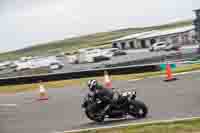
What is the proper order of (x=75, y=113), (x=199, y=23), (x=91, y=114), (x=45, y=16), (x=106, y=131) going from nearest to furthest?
(x=106, y=131) < (x=91, y=114) < (x=75, y=113) < (x=199, y=23) < (x=45, y=16)

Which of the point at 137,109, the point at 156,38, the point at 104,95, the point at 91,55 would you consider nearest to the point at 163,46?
the point at 156,38

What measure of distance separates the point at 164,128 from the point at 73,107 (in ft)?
24.7

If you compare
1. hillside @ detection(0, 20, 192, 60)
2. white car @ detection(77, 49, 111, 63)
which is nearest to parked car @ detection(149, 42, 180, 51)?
hillside @ detection(0, 20, 192, 60)

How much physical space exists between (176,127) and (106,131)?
4.97 feet

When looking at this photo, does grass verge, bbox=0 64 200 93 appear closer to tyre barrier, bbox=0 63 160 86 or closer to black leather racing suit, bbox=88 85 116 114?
tyre barrier, bbox=0 63 160 86

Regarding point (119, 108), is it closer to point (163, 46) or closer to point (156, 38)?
point (163, 46)

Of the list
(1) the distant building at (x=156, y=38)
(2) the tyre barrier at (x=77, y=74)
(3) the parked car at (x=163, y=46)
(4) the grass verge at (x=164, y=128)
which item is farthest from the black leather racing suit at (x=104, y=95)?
(3) the parked car at (x=163, y=46)

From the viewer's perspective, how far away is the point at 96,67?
25.9 metres

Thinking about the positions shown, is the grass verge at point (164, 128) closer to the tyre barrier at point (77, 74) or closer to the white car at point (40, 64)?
the tyre barrier at point (77, 74)

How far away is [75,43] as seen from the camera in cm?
2633

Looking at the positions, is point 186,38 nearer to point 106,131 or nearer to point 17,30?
point 17,30

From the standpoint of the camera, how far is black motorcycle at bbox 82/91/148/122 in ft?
37.5

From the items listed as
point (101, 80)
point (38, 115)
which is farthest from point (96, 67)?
point (38, 115)

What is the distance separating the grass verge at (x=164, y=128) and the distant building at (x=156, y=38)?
570 inches
